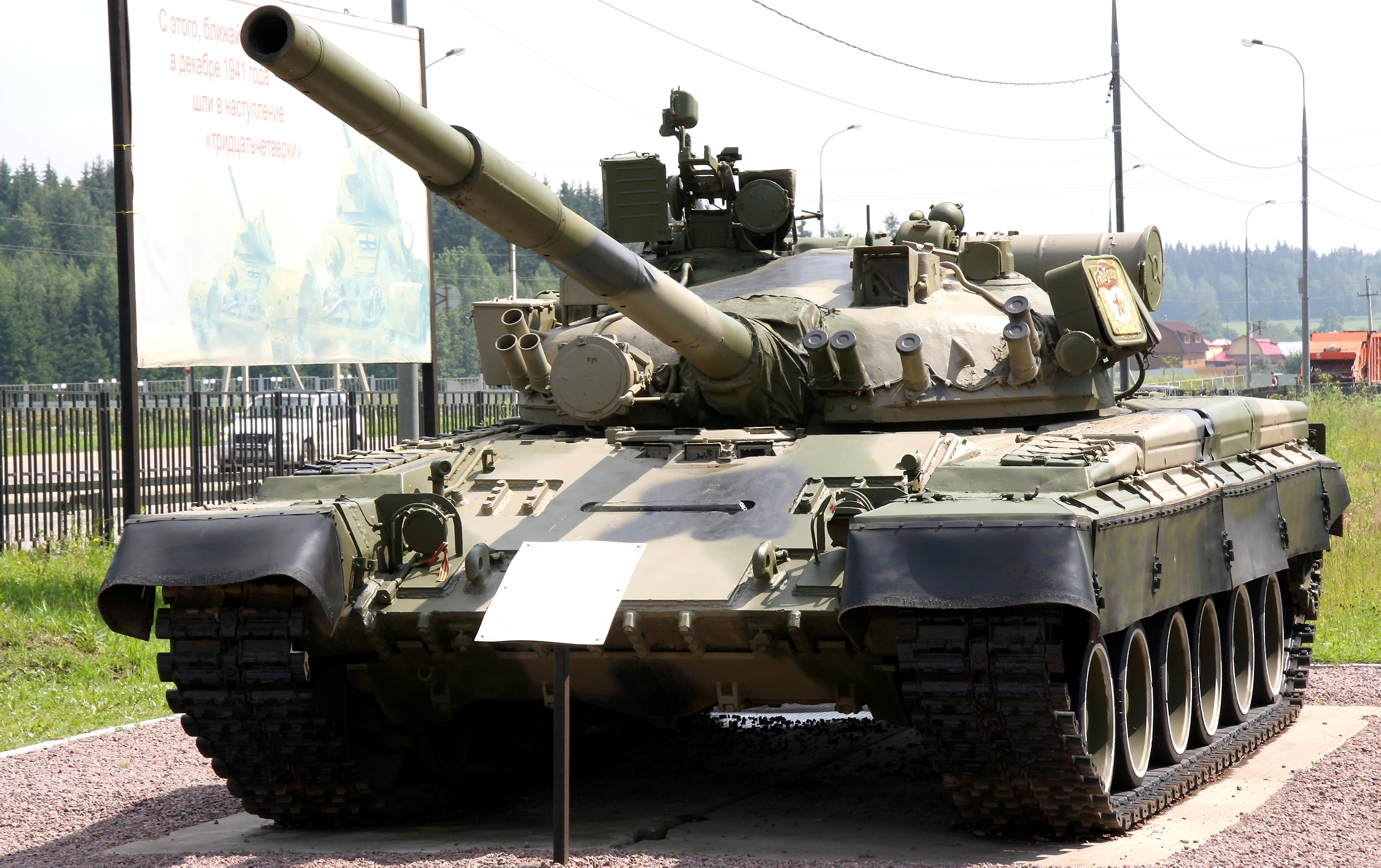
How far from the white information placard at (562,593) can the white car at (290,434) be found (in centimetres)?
1203

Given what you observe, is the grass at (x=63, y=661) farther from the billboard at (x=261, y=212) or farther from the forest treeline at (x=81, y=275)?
the forest treeline at (x=81, y=275)

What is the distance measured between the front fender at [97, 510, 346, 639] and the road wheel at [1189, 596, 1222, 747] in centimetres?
527

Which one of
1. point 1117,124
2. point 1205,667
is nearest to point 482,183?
point 1205,667

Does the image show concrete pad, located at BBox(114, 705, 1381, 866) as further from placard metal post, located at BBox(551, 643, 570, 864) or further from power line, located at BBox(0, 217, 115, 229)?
power line, located at BBox(0, 217, 115, 229)

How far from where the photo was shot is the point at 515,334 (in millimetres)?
10094

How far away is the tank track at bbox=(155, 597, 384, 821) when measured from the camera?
786 centimetres

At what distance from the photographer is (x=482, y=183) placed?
22.9ft

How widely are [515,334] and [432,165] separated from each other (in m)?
3.34

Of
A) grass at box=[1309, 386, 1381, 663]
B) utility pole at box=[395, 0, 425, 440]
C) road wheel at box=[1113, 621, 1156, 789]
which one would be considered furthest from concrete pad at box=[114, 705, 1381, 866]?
utility pole at box=[395, 0, 425, 440]

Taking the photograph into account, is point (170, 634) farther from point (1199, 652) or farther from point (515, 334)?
point (1199, 652)

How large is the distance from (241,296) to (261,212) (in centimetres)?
76

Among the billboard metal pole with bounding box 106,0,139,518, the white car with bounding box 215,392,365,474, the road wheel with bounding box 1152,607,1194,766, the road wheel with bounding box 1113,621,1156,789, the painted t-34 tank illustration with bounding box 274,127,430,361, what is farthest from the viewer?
the white car with bounding box 215,392,365,474

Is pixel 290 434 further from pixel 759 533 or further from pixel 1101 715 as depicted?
pixel 1101 715

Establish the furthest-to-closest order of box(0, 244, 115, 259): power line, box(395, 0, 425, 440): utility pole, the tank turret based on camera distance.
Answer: box(0, 244, 115, 259): power line → box(395, 0, 425, 440): utility pole → the tank turret
